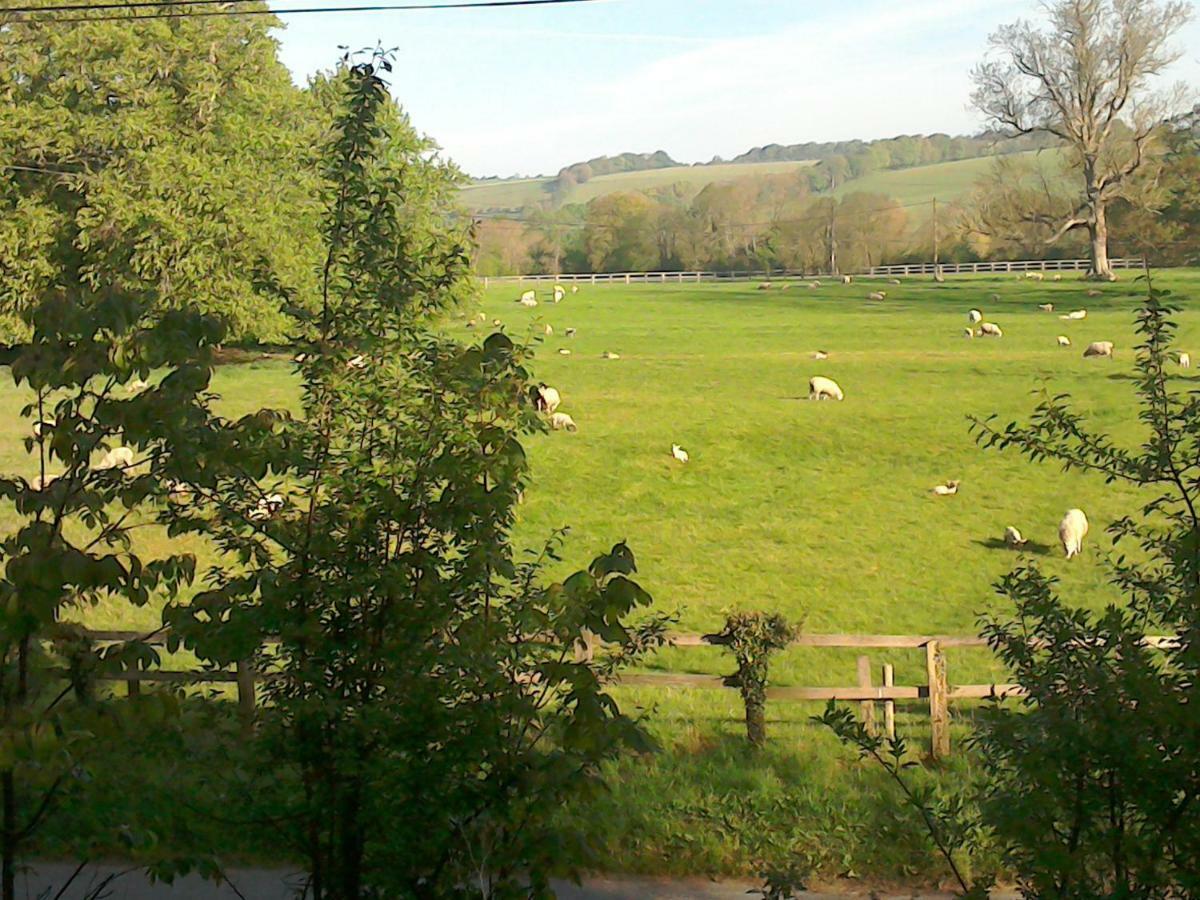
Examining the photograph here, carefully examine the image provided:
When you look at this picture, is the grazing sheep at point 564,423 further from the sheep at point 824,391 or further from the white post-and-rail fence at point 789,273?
the white post-and-rail fence at point 789,273

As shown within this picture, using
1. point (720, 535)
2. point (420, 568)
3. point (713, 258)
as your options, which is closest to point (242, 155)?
point (720, 535)

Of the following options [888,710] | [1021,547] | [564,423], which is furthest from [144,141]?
[888,710]

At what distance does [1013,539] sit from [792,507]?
174 inches

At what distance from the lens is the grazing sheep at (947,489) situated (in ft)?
82.6

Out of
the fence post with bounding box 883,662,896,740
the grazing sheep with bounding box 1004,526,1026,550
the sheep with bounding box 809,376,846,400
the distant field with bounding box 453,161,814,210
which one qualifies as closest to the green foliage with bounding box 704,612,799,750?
the fence post with bounding box 883,662,896,740

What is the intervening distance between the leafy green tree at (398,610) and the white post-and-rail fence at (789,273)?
71770mm

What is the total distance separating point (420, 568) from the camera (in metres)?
5.33

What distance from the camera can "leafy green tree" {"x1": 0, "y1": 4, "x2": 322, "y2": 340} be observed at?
3947 centimetres

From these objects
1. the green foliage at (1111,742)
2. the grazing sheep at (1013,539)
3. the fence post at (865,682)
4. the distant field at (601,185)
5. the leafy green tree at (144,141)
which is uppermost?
the distant field at (601,185)

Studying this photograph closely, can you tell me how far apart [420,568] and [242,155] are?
132ft

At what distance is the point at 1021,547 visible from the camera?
2183 centimetres

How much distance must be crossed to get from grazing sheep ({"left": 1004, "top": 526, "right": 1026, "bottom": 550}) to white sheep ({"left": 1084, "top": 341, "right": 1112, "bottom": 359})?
18.8 m

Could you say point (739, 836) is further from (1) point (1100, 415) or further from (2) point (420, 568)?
(1) point (1100, 415)

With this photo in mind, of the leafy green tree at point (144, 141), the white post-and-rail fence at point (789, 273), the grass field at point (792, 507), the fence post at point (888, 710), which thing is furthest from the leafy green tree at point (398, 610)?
the white post-and-rail fence at point (789, 273)
